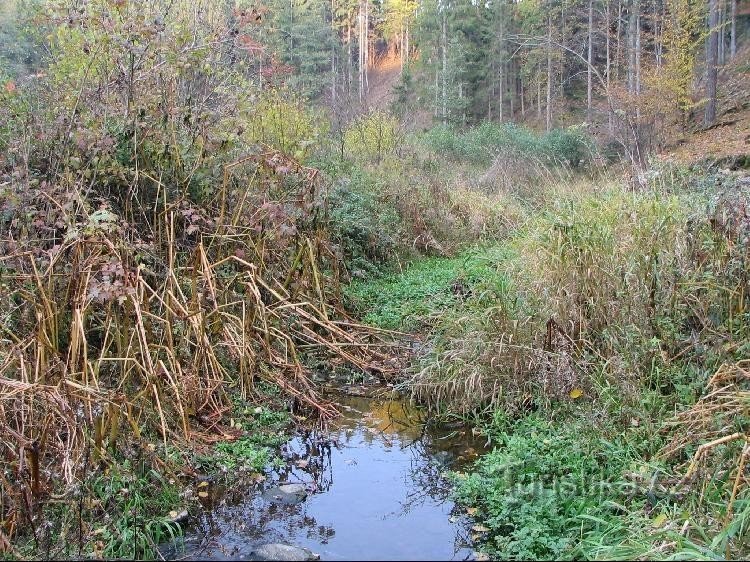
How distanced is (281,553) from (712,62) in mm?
22135

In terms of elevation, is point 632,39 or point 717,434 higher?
point 632,39

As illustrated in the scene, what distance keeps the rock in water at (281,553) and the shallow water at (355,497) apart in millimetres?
68

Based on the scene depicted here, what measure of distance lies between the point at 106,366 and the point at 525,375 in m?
3.30

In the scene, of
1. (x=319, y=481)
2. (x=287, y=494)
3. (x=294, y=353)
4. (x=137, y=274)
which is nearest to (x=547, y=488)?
(x=319, y=481)

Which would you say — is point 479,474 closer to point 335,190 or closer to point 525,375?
point 525,375

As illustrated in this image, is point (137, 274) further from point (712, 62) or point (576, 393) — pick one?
point (712, 62)

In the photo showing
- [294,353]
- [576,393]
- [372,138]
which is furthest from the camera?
[372,138]

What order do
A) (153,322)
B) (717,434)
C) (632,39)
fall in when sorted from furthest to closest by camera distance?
→ 1. (632,39)
2. (153,322)
3. (717,434)

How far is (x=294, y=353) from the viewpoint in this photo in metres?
6.01

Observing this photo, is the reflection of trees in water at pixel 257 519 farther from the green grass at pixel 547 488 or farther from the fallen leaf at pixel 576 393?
the fallen leaf at pixel 576 393

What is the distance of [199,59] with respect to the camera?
21.0 feet

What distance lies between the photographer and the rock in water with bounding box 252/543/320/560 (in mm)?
3566

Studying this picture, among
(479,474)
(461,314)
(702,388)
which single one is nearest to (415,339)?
(461,314)

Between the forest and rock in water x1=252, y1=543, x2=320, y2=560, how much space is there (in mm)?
32
